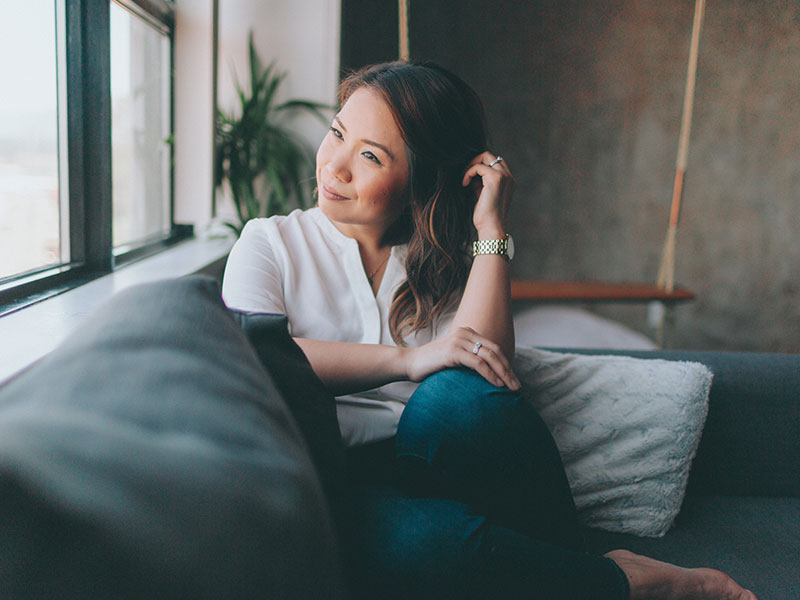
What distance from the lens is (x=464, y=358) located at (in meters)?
1.08

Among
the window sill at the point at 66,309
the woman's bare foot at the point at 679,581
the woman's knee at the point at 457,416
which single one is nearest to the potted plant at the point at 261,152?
the window sill at the point at 66,309

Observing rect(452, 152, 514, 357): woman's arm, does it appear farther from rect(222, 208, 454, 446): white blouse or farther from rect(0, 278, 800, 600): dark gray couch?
rect(0, 278, 800, 600): dark gray couch

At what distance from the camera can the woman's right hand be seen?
1.07 metres

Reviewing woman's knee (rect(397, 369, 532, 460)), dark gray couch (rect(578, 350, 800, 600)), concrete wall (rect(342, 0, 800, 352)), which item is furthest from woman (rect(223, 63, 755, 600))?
concrete wall (rect(342, 0, 800, 352))

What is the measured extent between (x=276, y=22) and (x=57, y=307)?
1.93 m

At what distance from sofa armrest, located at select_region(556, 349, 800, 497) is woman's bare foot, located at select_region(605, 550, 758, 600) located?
15.7 inches

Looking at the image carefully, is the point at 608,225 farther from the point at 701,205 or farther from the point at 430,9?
the point at 430,9

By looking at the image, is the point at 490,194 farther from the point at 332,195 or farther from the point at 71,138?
the point at 71,138

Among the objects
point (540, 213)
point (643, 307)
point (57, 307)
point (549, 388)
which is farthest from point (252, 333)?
point (643, 307)

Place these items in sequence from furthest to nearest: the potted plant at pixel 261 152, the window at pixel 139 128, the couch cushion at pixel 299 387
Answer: the potted plant at pixel 261 152, the window at pixel 139 128, the couch cushion at pixel 299 387

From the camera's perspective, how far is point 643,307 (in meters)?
4.45

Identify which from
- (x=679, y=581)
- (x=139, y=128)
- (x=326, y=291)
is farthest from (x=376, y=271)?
(x=139, y=128)

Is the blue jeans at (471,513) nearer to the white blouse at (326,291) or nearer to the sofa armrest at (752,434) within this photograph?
the white blouse at (326,291)

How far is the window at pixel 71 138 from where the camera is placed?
1.32 meters
